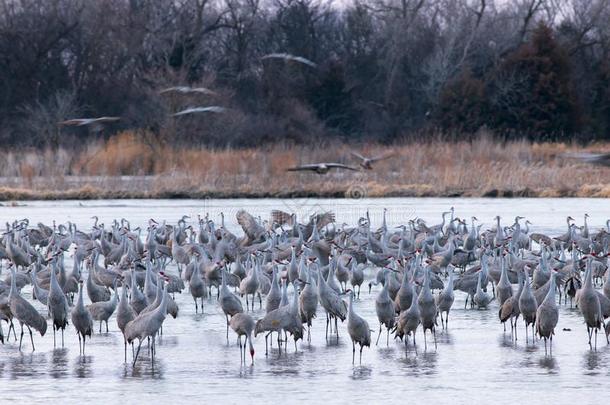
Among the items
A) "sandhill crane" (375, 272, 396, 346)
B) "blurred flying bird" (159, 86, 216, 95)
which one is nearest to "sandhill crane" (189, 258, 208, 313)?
"sandhill crane" (375, 272, 396, 346)

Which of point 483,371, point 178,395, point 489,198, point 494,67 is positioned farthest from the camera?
point 494,67

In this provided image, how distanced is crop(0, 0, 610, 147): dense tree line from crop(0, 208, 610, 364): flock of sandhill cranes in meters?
20.8

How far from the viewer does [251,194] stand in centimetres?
3262

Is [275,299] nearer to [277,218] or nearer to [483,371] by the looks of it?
[483,371]

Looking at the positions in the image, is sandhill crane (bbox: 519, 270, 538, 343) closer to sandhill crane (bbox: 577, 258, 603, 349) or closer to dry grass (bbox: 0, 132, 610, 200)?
sandhill crane (bbox: 577, 258, 603, 349)

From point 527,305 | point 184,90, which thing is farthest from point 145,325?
point 184,90

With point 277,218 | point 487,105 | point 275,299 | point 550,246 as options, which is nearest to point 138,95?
point 487,105

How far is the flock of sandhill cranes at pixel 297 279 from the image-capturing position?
40.3 feet

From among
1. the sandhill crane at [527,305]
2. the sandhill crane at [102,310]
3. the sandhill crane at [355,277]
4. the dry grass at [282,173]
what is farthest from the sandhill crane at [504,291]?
the dry grass at [282,173]

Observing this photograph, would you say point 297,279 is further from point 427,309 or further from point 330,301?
point 427,309

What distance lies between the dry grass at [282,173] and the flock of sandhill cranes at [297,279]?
414 inches

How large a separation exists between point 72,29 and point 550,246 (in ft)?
114

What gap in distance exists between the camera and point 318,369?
11.5 m

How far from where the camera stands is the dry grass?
32.3m
